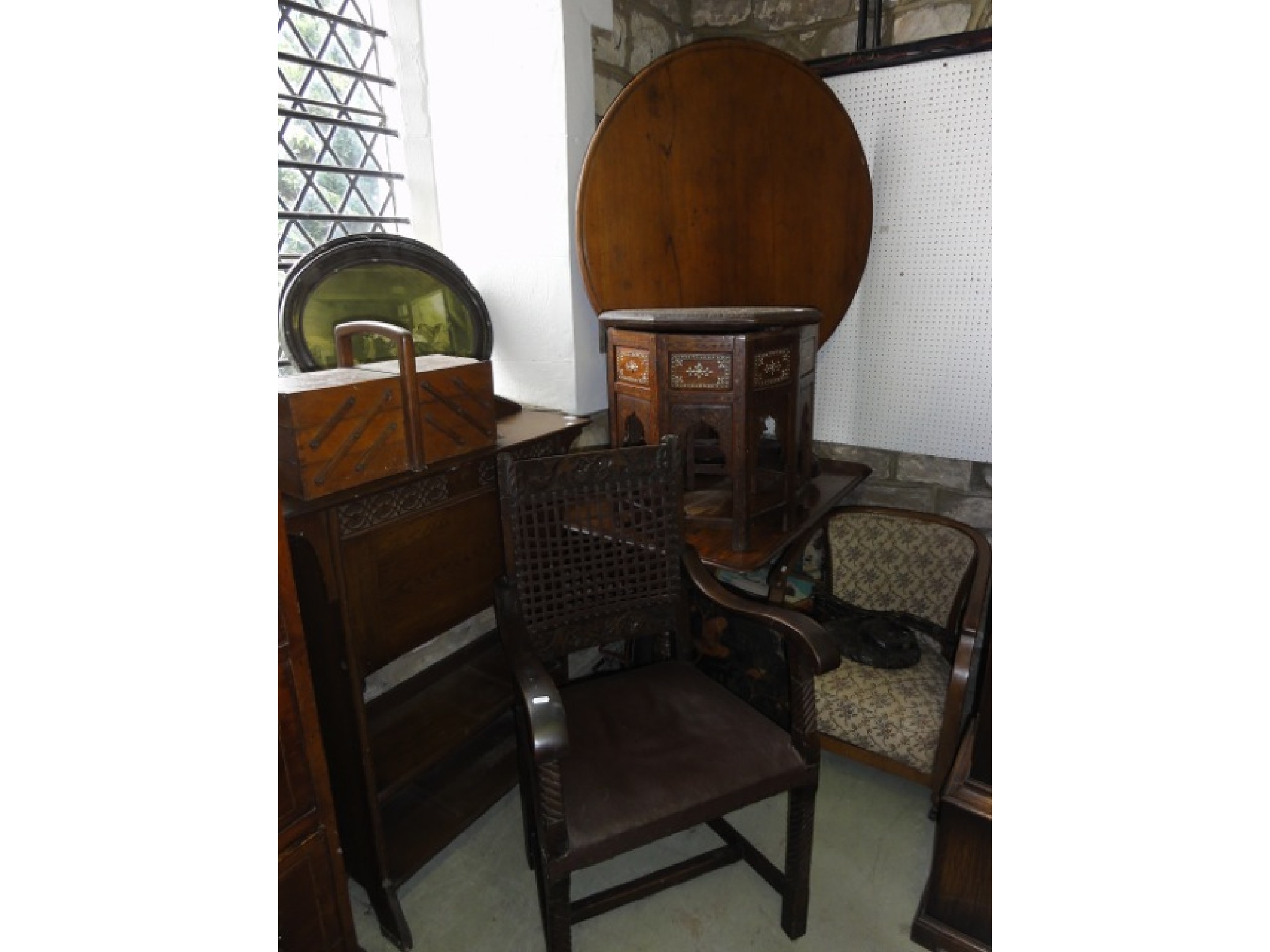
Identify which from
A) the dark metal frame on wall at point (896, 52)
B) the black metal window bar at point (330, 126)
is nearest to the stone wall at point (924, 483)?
the dark metal frame on wall at point (896, 52)

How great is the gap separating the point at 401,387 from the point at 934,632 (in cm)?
185

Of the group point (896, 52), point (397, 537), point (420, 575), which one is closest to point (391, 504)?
point (397, 537)

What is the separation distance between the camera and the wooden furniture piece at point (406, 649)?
143 centimetres

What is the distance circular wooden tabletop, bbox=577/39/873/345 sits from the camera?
74.5 inches

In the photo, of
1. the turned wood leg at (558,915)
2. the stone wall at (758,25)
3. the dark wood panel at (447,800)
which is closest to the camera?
the turned wood leg at (558,915)

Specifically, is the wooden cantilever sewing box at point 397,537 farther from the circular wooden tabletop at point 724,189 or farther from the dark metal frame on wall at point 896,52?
the dark metal frame on wall at point 896,52

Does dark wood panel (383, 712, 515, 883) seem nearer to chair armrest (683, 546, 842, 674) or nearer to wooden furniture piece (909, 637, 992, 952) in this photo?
chair armrest (683, 546, 842, 674)

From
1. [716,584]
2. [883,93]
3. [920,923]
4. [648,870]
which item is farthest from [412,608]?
[883,93]

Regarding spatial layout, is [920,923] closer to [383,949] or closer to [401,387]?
[383,949]

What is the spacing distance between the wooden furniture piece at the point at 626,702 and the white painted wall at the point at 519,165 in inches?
23.5

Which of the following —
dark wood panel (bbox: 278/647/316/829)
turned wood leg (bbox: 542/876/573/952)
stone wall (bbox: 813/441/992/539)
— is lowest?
turned wood leg (bbox: 542/876/573/952)

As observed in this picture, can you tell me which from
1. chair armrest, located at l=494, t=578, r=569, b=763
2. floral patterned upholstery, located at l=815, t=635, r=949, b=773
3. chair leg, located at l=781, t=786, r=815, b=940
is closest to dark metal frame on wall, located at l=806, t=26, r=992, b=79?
floral patterned upholstery, located at l=815, t=635, r=949, b=773

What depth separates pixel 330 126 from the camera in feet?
6.61

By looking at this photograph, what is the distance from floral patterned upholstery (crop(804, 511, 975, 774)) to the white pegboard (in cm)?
33
